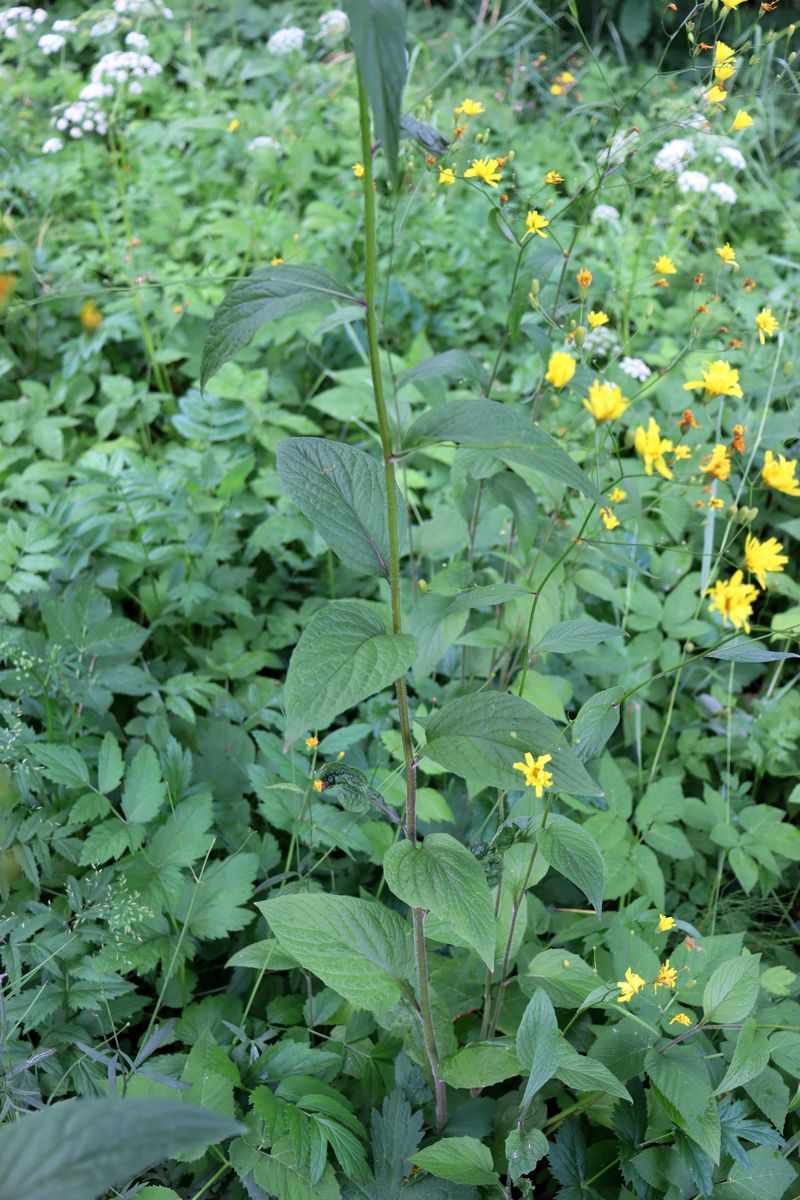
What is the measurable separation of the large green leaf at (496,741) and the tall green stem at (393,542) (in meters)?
0.04

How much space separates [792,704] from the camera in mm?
1664

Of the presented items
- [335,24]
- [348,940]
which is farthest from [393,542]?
[335,24]

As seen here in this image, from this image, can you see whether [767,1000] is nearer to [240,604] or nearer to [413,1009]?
[413,1009]

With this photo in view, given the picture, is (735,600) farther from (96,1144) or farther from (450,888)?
(96,1144)

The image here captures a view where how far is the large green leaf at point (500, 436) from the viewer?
2.25ft

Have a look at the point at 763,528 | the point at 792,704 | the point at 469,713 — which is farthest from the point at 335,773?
the point at 763,528

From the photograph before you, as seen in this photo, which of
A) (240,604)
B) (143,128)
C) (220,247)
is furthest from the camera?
(143,128)

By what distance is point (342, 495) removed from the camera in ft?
2.82

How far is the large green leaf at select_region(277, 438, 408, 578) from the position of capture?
835 mm

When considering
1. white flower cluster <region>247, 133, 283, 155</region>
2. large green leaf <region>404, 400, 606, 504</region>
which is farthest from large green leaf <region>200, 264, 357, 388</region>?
white flower cluster <region>247, 133, 283, 155</region>

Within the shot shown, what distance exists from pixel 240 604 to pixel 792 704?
3.43 feet

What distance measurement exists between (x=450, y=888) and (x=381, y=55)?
0.67m

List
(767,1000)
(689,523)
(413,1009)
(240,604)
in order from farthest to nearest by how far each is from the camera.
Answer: (689,523) → (240,604) → (767,1000) → (413,1009)

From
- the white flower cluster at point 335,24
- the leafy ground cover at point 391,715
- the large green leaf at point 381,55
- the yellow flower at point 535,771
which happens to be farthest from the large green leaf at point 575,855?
the white flower cluster at point 335,24
